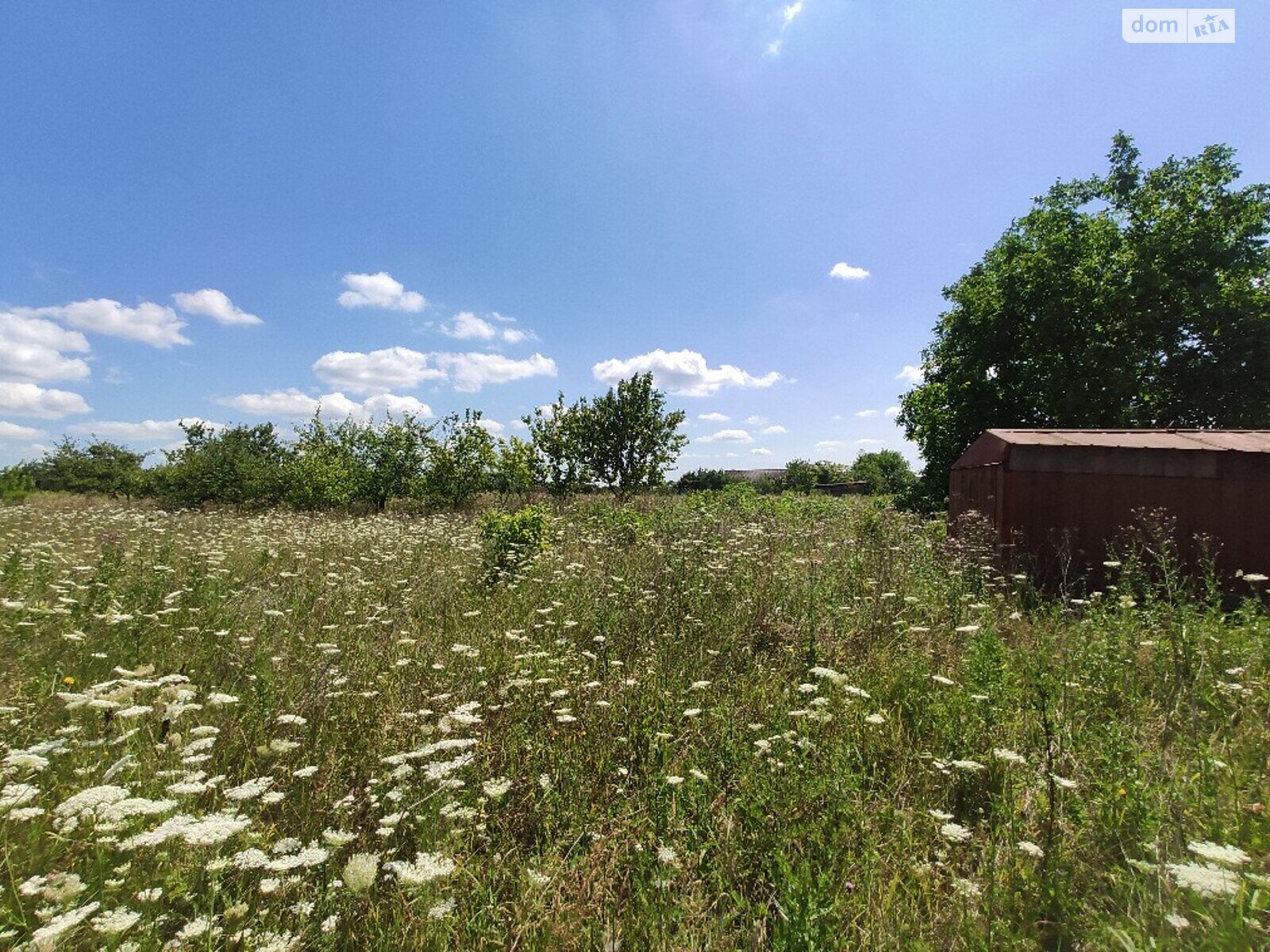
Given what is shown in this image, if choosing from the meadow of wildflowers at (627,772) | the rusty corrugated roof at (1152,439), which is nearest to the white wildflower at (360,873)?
the meadow of wildflowers at (627,772)

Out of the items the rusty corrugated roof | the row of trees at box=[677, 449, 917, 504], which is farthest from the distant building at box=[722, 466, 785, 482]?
the rusty corrugated roof

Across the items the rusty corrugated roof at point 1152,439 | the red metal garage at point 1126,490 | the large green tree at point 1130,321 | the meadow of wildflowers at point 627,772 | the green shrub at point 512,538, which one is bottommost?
the meadow of wildflowers at point 627,772

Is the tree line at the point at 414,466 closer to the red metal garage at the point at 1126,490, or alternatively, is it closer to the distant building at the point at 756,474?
the red metal garage at the point at 1126,490

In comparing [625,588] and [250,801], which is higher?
[625,588]

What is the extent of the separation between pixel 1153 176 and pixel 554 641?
2460cm

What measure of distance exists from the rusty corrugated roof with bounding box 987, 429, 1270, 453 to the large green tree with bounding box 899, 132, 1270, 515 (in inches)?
340

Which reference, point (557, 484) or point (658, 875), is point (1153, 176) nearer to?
point (557, 484)

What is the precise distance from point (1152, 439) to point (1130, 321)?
36.0ft

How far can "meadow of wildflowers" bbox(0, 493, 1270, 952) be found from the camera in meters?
1.83

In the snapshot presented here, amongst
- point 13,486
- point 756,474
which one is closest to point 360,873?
point 13,486

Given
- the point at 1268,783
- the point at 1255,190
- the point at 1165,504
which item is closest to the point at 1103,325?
the point at 1255,190

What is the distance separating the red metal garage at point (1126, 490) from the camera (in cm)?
657

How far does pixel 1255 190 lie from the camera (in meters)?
15.3

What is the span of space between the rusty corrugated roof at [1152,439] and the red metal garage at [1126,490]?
0.05 ft
